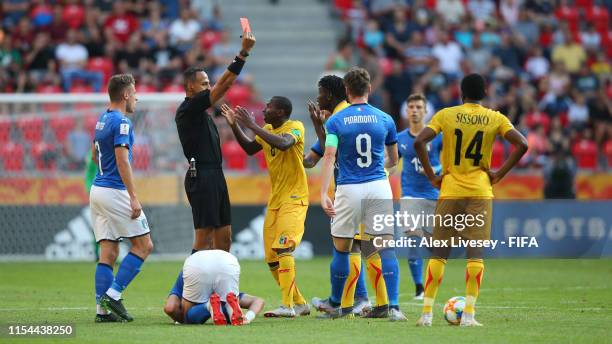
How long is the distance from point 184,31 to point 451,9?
7.85m

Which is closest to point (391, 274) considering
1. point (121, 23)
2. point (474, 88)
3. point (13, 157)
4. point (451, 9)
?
point (474, 88)

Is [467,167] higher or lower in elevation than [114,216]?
higher

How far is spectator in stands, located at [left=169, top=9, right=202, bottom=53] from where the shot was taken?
1076 inches

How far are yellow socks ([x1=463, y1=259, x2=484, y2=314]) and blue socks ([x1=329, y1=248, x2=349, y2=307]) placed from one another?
5.42ft

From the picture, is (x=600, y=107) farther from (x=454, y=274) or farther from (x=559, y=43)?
(x=454, y=274)

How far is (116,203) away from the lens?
1220cm

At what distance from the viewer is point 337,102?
12.8 meters

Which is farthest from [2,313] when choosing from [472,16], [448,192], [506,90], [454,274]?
[472,16]

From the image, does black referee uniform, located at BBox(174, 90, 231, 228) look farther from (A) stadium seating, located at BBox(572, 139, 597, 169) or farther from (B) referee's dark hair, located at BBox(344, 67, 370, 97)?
(A) stadium seating, located at BBox(572, 139, 597, 169)

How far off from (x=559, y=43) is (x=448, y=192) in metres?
20.5

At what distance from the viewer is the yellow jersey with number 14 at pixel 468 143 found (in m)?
11.2

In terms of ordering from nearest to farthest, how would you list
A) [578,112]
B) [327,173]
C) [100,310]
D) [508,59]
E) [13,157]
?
[327,173]
[100,310]
[13,157]
[578,112]
[508,59]

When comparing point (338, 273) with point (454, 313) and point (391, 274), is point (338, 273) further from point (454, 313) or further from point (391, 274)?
point (454, 313)

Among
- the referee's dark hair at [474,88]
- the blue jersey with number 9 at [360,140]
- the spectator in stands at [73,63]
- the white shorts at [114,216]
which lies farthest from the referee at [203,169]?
the spectator in stands at [73,63]
